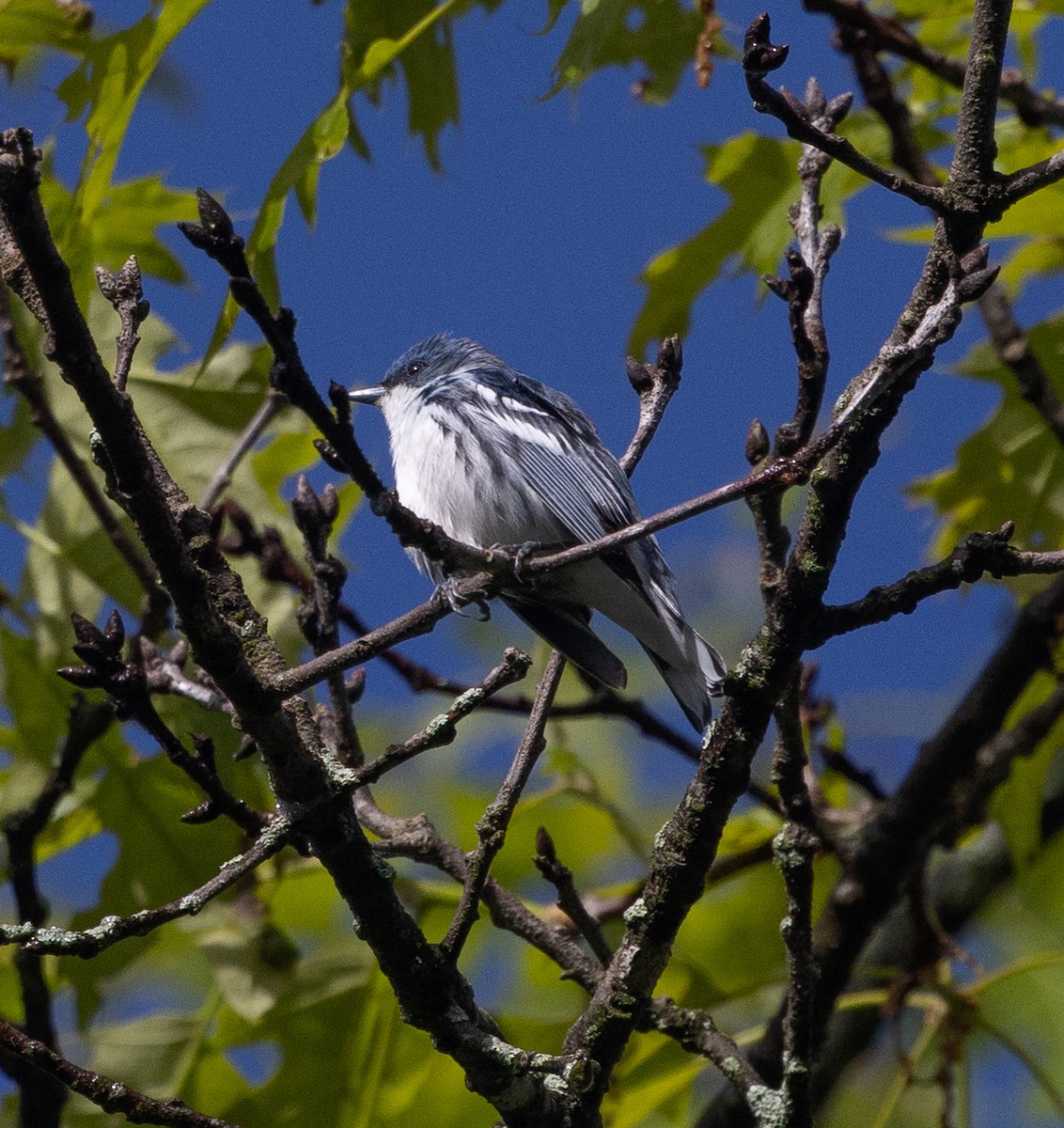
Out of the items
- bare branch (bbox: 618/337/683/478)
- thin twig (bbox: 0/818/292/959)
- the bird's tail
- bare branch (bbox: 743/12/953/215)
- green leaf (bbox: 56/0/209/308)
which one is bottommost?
thin twig (bbox: 0/818/292/959)

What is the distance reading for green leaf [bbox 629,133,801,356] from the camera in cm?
388

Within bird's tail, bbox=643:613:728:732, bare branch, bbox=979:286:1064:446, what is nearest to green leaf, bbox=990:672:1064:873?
bird's tail, bbox=643:613:728:732

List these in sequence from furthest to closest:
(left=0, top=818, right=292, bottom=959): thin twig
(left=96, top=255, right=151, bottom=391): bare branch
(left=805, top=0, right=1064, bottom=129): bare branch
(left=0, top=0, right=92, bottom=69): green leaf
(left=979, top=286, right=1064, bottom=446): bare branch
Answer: (left=979, top=286, right=1064, bottom=446): bare branch → (left=805, top=0, right=1064, bottom=129): bare branch → (left=0, top=0, right=92, bottom=69): green leaf → (left=96, top=255, right=151, bottom=391): bare branch → (left=0, top=818, right=292, bottom=959): thin twig

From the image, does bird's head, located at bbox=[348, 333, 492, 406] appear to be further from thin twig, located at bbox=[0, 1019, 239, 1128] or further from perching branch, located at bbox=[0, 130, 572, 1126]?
thin twig, located at bbox=[0, 1019, 239, 1128]

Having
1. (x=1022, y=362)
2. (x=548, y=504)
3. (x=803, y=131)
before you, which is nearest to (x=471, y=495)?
(x=548, y=504)

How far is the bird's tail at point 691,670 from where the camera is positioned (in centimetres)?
350

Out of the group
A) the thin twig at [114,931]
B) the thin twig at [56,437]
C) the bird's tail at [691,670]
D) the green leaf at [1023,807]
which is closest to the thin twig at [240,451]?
the thin twig at [56,437]

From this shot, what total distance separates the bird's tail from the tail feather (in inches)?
8.3

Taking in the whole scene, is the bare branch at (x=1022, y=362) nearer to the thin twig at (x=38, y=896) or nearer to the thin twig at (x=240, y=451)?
the thin twig at (x=240, y=451)

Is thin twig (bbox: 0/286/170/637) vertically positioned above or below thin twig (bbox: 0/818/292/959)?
above

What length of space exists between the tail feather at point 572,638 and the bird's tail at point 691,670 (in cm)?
21

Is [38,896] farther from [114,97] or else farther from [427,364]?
[427,364]

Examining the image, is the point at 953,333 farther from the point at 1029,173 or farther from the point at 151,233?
the point at 151,233

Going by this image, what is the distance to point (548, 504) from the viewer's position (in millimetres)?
3770
